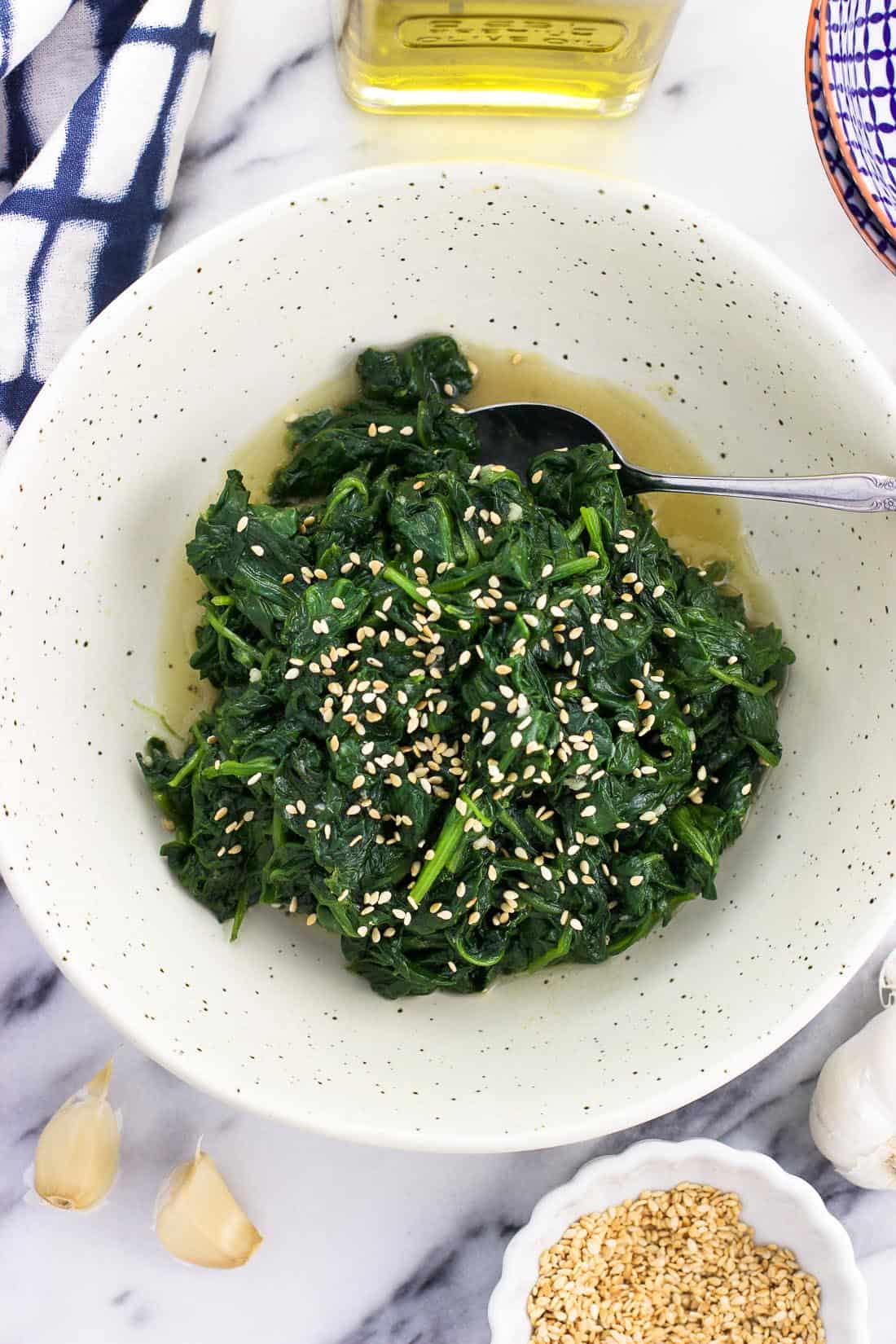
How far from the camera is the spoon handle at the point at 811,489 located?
240cm

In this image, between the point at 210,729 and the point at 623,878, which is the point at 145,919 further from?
the point at 623,878

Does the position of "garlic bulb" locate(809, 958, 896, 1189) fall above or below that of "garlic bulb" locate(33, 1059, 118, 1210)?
below

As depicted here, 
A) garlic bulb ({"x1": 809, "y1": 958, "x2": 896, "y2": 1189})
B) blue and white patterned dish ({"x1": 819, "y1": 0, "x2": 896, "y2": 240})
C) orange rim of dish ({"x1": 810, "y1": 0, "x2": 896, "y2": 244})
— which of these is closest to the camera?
blue and white patterned dish ({"x1": 819, "y1": 0, "x2": 896, "y2": 240})

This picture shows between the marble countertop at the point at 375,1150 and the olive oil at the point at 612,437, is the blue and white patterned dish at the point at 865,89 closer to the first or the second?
the marble countertop at the point at 375,1150

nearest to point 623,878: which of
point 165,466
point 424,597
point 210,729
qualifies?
point 424,597

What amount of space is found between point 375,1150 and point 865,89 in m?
2.77

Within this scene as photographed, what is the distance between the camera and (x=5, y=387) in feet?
9.25

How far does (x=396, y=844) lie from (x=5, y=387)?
1434 millimetres

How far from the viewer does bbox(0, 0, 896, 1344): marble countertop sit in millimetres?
2906

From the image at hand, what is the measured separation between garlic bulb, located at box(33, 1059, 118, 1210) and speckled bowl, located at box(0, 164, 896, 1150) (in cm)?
63

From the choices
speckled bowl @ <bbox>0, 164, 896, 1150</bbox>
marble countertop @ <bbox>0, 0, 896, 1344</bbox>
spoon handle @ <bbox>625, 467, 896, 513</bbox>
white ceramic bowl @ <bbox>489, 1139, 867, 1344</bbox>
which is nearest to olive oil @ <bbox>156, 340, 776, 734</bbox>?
speckled bowl @ <bbox>0, 164, 896, 1150</bbox>

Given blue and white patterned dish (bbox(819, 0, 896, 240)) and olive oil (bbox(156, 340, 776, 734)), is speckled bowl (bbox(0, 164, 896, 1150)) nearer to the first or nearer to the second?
olive oil (bbox(156, 340, 776, 734))

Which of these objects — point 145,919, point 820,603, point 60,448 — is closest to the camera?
point 60,448

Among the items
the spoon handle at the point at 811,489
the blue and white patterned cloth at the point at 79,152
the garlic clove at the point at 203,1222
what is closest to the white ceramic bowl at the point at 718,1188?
the garlic clove at the point at 203,1222
